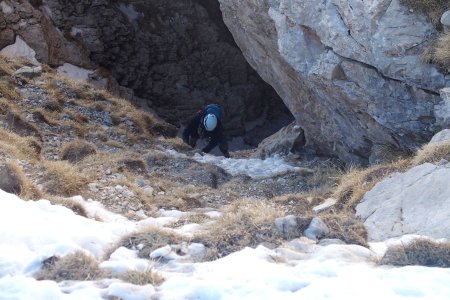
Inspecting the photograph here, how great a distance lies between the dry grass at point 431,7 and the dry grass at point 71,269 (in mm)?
6525

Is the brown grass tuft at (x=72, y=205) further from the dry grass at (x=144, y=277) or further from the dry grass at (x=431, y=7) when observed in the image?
the dry grass at (x=431, y=7)

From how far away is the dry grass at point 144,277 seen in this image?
451cm

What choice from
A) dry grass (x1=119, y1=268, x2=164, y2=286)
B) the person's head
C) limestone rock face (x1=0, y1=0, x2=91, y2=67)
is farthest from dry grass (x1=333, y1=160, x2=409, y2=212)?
limestone rock face (x1=0, y1=0, x2=91, y2=67)

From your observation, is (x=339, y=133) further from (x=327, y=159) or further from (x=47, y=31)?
(x=47, y=31)

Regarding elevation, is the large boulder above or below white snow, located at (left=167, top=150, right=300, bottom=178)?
above

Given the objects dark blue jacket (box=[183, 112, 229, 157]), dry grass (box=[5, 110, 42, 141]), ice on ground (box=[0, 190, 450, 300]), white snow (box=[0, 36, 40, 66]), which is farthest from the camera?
white snow (box=[0, 36, 40, 66])

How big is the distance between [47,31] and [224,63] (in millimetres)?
7257

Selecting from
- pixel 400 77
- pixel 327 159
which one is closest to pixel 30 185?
pixel 400 77

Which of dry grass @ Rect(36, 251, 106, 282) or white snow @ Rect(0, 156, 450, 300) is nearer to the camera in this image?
white snow @ Rect(0, 156, 450, 300)

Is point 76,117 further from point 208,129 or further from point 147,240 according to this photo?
point 147,240

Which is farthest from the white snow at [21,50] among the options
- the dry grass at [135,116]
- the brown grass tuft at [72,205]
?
the brown grass tuft at [72,205]

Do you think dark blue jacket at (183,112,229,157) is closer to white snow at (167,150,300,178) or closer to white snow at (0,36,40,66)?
white snow at (167,150,300,178)

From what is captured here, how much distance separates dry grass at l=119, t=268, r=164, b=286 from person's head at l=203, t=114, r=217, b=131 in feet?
32.8

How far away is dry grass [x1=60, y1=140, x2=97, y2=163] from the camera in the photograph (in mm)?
10860
